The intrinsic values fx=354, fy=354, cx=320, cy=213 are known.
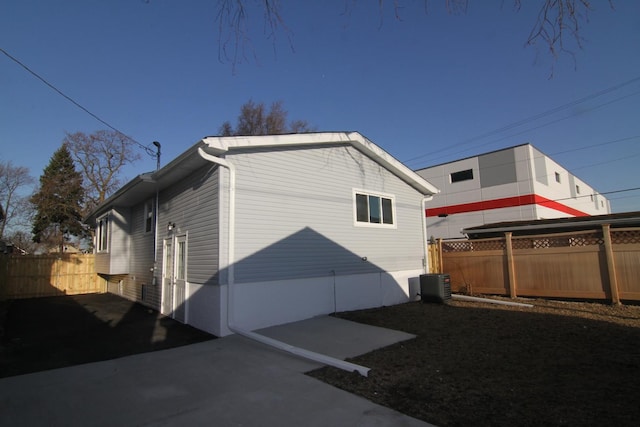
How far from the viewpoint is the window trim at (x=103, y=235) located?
13605 mm

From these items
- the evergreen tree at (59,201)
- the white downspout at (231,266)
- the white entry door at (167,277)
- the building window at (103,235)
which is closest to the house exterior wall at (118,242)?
the building window at (103,235)

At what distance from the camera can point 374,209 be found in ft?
35.3

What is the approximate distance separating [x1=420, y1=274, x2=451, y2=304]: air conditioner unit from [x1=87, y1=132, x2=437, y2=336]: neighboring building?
0.81 metres

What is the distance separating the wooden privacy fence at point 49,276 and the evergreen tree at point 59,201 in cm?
1739

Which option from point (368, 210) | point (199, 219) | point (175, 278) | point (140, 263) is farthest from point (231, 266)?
point (140, 263)

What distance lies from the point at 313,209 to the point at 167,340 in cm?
432

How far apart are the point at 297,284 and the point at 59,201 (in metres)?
30.7

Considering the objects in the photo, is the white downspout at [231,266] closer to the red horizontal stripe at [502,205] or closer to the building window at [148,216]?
the building window at [148,216]

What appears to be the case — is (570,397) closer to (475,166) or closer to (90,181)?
(475,166)

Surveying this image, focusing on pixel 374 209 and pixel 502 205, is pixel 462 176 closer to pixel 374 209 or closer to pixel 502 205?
pixel 502 205

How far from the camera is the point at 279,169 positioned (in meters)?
8.35

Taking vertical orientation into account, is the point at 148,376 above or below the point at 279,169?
below

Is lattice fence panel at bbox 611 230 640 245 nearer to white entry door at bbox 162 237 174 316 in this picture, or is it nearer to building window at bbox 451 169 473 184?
white entry door at bbox 162 237 174 316

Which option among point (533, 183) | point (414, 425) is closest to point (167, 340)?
point (414, 425)
